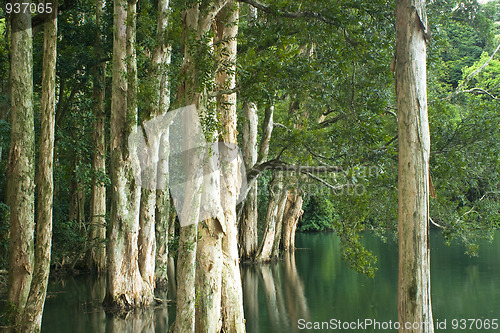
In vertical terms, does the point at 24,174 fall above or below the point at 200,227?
above

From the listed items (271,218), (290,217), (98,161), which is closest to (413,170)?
(98,161)

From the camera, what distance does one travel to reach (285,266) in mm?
20500

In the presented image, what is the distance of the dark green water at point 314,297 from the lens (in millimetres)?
11000

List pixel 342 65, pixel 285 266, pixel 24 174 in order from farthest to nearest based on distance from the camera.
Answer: pixel 285 266 → pixel 342 65 → pixel 24 174

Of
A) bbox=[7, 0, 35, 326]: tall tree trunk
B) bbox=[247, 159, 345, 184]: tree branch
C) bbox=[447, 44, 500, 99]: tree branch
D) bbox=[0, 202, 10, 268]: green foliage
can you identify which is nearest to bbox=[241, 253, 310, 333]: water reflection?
bbox=[247, 159, 345, 184]: tree branch

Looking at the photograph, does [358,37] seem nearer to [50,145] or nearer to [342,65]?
[342,65]

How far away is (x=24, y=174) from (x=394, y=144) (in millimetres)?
8267

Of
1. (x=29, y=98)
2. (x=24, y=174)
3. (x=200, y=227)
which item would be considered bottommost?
(x=200, y=227)

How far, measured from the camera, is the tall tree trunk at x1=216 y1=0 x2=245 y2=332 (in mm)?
8523

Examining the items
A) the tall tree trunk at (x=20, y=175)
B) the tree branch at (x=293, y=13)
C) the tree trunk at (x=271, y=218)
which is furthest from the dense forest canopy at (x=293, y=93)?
the tree trunk at (x=271, y=218)

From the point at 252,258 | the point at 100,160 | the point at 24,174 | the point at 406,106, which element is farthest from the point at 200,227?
the point at 252,258

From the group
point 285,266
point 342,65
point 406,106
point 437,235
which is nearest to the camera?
point 406,106

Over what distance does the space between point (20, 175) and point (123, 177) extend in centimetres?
409

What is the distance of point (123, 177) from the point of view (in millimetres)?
11820
